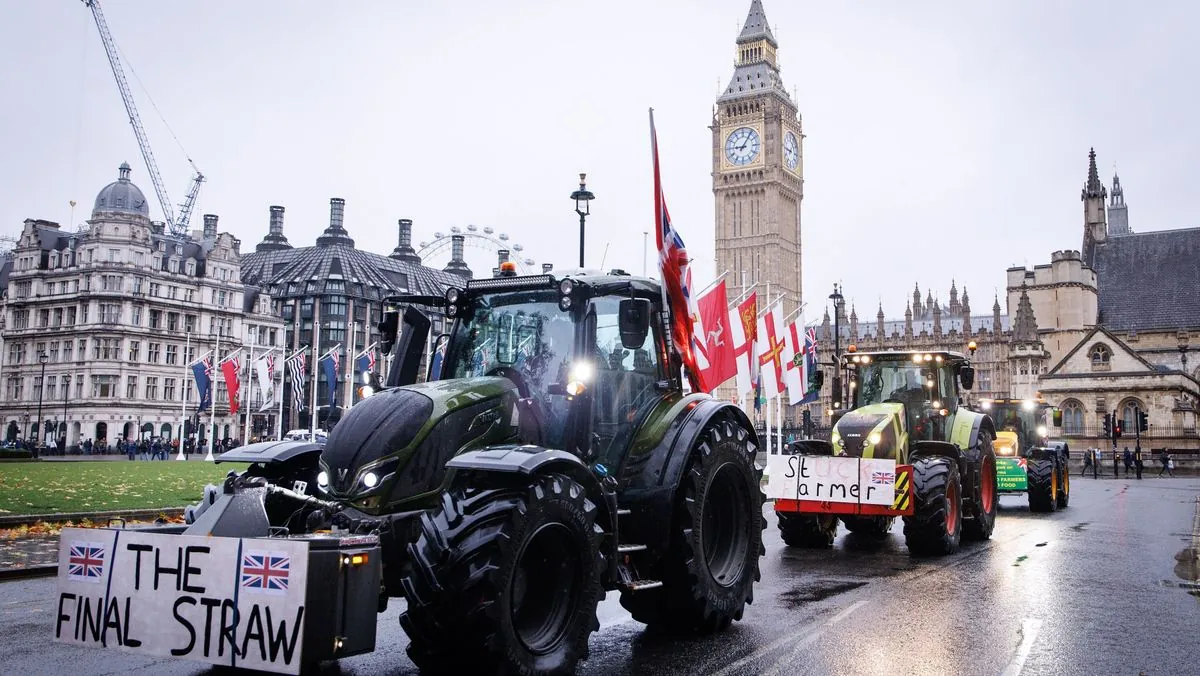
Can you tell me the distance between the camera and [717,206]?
432 ft

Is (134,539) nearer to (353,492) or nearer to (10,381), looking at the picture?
(353,492)

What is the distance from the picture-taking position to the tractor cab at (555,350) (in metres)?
7.18

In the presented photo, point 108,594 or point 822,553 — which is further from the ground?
point 108,594

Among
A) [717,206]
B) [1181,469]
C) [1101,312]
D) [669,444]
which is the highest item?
[717,206]

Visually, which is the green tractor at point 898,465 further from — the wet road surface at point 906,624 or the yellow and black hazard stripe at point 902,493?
the wet road surface at point 906,624

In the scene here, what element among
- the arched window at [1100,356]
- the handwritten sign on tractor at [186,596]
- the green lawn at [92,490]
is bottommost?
the green lawn at [92,490]

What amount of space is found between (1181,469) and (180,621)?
58.1 meters

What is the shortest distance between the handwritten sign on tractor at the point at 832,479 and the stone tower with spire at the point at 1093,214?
74.8m

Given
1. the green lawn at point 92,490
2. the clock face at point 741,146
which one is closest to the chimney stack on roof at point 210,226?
the green lawn at point 92,490

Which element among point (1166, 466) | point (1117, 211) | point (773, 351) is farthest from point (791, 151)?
point (773, 351)

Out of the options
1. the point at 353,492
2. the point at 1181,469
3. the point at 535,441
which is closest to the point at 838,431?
the point at 535,441

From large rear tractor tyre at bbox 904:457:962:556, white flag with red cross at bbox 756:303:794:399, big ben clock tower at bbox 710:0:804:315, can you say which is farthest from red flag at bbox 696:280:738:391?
big ben clock tower at bbox 710:0:804:315

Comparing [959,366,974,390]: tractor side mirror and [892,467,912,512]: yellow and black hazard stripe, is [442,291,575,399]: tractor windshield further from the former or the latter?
[959,366,974,390]: tractor side mirror

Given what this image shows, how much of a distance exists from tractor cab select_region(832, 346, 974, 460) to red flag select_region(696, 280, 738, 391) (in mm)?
6517
